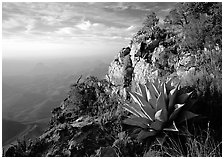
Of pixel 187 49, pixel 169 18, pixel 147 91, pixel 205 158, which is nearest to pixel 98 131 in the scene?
pixel 147 91

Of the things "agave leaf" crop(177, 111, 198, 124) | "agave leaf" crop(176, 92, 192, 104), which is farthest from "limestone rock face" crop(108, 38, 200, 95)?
"agave leaf" crop(177, 111, 198, 124)

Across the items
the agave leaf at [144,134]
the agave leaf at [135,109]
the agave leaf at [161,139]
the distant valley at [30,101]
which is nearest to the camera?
the agave leaf at [161,139]

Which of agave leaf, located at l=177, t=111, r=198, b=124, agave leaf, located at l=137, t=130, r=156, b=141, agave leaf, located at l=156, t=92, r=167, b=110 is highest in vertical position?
agave leaf, located at l=156, t=92, r=167, b=110

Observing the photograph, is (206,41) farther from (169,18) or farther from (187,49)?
(169,18)

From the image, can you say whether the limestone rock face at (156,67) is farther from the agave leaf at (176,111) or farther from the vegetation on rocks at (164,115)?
the agave leaf at (176,111)

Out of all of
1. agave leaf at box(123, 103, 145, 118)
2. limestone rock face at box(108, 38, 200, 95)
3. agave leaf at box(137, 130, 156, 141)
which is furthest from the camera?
limestone rock face at box(108, 38, 200, 95)

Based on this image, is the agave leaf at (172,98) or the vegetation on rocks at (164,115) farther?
the agave leaf at (172,98)

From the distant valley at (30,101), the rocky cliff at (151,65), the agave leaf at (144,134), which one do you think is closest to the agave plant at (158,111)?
the agave leaf at (144,134)

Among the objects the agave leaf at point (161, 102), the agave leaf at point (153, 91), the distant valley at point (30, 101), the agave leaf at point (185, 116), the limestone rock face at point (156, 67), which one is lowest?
the distant valley at point (30, 101)

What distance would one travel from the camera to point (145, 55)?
16.3 feet

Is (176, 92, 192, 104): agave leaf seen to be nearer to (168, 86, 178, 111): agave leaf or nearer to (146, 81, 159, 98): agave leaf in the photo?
(168, 86, 178, 111): agave leaf

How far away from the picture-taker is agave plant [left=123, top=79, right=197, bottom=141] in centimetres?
236

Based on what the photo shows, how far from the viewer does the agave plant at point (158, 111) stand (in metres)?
2.36

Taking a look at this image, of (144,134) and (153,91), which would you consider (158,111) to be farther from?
(153,91)
